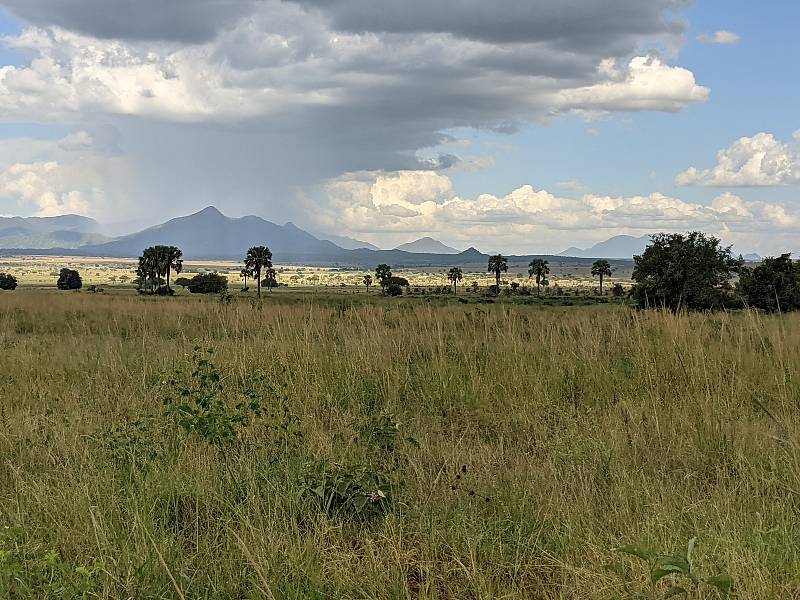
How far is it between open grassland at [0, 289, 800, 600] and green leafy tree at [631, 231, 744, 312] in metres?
45.6

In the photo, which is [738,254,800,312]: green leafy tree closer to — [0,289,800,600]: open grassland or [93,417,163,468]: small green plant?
[0,289,800,600]: open grassland

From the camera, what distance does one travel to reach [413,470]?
4199mm

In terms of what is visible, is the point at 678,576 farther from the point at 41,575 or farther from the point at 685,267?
the point at 685,267

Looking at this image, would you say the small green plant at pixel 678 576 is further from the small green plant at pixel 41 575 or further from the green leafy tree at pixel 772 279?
the green leafy tree at pixel 772 279

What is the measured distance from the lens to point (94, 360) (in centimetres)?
802

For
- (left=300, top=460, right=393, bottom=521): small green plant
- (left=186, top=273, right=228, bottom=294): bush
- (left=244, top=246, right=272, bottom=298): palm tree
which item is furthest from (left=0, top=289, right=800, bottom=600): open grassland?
(left=244, top=246, right=272, bottom=298): palm tree

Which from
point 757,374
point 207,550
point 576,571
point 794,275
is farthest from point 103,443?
point 794,275

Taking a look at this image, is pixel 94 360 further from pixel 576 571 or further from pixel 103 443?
pixel 576 571

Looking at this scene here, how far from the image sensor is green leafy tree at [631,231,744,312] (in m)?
49.6

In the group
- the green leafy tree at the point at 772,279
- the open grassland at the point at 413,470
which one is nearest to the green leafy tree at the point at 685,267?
the green leafy tree at the point at 772,279

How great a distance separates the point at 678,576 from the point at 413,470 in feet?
6.32

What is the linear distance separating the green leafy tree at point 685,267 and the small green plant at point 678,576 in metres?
49.3

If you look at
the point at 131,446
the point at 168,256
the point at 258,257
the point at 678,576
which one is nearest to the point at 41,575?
the point at 131,446

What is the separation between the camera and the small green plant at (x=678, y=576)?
6.91 ft
